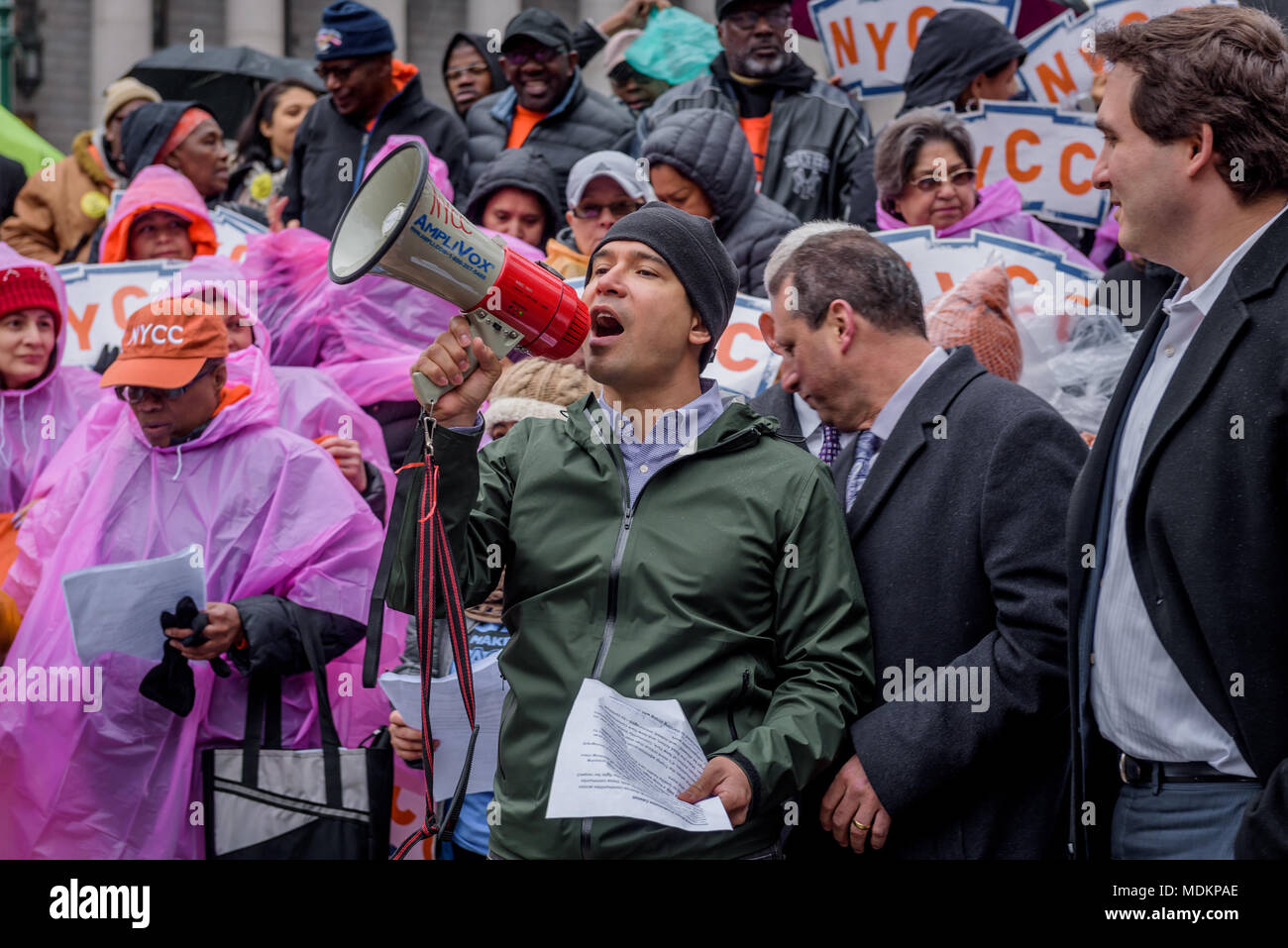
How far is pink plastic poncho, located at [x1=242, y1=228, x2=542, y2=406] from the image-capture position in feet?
20.1

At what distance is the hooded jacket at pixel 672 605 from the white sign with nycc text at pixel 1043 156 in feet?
13.9

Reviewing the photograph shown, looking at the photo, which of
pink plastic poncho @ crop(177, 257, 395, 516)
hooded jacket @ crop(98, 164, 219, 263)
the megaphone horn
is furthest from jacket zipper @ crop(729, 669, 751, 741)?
hooded jacket @ crop(98, 164, 219, 263)

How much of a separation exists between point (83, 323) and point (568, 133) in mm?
2524

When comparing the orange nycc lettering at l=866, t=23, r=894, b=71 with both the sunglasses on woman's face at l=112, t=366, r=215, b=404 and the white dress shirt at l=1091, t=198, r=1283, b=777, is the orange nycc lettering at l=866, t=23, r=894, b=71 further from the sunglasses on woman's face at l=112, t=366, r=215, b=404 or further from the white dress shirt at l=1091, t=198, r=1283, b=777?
the white dress shirt at l=1091, t=198, r=1283, b=777

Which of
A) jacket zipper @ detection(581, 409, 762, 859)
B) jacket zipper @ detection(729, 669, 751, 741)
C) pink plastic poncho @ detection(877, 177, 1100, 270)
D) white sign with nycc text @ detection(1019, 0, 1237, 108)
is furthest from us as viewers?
white sign with nycc text @ detection(1019, 0, 1237, 108)

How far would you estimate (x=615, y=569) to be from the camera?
2986mm

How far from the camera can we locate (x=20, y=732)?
15.0 feet

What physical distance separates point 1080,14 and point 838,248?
5.27 metres

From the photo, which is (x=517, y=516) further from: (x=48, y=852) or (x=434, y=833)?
(x=48, y=852)

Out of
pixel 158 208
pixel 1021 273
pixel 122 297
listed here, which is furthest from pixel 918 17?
pixel 122 297

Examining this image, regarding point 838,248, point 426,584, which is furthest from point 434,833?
point 838,248

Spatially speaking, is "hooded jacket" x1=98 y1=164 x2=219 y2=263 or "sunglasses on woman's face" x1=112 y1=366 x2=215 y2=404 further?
"hooded jacket" x1=98 y1=164 x2=219 y2=263

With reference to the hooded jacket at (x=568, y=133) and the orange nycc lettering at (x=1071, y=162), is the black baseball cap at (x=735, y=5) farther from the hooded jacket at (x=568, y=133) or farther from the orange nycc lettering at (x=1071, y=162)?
the orange nycc lettering at (x=1071, y=162)

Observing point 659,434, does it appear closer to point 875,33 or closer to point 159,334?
point 159,334
